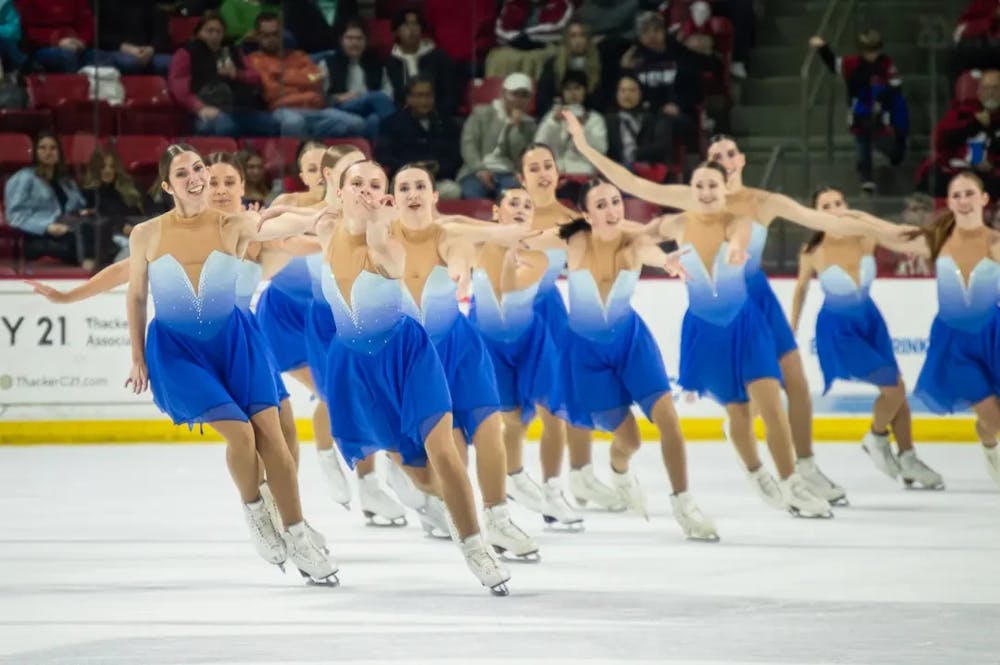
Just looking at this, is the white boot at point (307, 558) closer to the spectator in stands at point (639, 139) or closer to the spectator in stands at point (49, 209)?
the spectator in stands at point (49, 209)

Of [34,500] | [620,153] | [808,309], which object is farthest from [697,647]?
[620,153]

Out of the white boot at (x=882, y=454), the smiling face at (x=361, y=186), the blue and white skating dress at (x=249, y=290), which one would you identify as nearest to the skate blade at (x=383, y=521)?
the blue and white skating dress at (x=249, y=290)

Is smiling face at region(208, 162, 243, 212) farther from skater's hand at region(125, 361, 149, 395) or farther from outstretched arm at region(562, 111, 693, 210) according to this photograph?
outstretched arm at region(562, 111, 693, 210)

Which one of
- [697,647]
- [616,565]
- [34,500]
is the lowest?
[34,500]

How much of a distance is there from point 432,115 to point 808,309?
10.8 ft

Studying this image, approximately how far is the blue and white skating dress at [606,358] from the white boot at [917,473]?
2.53 m

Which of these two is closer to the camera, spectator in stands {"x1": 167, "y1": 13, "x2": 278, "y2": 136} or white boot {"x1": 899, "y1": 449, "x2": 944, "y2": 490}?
white boot {"x1": 899, "y1": 449, "x2": 944, "y2": 490}

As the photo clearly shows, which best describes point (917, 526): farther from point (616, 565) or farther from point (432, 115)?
point (432, 115)

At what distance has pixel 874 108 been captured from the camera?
14203 millimetres

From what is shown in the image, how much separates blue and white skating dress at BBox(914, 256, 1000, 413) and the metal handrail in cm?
381

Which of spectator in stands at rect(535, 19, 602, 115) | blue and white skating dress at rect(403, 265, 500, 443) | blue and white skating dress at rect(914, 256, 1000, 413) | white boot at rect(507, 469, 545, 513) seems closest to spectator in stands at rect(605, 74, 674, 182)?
spectator in stands at rect(535, 19, 602, 115)

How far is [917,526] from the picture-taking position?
8820mm

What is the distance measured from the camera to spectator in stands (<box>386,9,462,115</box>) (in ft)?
46.8

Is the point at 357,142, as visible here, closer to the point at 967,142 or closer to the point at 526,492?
the point at 967,142
